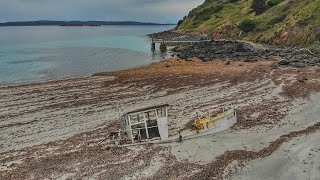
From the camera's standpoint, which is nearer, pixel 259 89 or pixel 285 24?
pixel 259 89

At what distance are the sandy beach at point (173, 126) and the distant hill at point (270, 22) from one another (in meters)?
27.4

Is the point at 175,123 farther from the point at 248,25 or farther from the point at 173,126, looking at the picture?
the point at 248,25

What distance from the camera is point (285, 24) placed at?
86500 mm

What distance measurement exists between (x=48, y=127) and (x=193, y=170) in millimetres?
15701

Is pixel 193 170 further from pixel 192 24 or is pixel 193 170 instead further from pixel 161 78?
pixel 192 24

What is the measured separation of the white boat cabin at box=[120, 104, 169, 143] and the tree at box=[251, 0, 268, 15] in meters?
98.8

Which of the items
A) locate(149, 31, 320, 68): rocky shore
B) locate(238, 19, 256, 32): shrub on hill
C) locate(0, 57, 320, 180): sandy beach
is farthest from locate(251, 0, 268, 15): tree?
locate(0, 57, 320, 180): sandy beach

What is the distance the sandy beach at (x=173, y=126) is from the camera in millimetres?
24047

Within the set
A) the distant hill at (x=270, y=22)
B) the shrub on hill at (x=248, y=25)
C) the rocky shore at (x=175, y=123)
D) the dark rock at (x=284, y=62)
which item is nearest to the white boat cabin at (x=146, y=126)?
the rocky shore at (x=175, y=123)

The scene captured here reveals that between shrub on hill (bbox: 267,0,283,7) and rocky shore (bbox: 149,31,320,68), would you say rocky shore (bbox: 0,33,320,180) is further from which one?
shrub on hill (bbox: 267,0,283,7)

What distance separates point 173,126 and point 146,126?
4388mm

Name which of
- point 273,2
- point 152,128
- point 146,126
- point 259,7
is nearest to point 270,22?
point 259,7

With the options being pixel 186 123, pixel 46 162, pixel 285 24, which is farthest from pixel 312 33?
pixel 46 162

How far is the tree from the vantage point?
394ft
